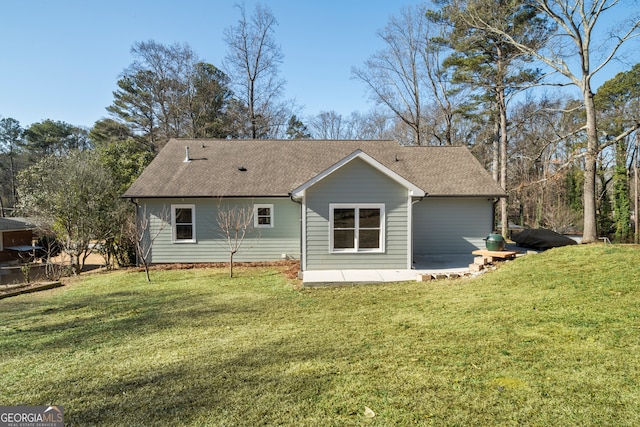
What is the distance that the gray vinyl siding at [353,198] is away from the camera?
33.8ft

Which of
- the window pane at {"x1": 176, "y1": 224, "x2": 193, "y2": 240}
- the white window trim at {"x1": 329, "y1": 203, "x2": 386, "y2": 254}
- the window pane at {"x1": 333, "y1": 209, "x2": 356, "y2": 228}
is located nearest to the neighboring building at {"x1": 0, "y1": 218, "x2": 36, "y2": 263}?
the window pane at {"x1": 176, "y1": 224, "x2": 193, "y2": 240}

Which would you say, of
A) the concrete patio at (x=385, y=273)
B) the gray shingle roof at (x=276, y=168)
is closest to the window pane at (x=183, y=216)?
the gray shingle roof at (x=276, y=168)

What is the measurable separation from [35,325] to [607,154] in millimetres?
35808

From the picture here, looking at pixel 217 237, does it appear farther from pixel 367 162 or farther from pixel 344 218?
pixel 367 162

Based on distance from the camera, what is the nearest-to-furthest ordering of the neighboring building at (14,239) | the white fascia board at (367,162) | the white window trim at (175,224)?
the white fascia board at (367,162) < the white window trim at (175,224) < the neighboring building at (14,239)

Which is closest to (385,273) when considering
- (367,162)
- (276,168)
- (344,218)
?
(344,218)

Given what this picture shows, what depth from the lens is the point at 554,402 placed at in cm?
310

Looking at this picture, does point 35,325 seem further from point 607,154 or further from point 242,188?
point 607,154

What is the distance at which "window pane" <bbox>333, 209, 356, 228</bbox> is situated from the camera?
10414mm

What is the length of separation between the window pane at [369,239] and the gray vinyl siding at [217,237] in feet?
11.4

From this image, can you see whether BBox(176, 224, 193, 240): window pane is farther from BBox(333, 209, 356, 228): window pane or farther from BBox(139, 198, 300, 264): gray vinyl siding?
BBox(333, 209, 356, 228): window pane
